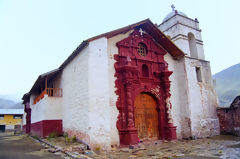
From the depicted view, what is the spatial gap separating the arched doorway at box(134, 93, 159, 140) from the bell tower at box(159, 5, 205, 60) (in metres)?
4.47

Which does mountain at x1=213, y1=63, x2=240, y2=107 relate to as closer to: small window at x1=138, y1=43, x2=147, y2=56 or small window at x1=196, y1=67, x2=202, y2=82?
small window at x1=196, y1=67, x2=202, y2=82

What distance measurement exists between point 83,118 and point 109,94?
1693 mm

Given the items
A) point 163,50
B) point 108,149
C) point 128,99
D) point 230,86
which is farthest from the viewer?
point 230,86

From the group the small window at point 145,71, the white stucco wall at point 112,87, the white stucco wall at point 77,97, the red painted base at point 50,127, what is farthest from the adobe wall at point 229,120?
the red painted base at point 50,127

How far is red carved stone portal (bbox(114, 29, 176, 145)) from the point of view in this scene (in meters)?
9.61

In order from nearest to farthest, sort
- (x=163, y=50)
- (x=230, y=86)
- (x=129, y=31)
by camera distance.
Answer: (x=129, y=31), (x=163, y=50), (x=230, y=86)

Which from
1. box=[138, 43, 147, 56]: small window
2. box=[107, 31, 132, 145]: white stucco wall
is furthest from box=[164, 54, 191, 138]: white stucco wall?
box=[107, 31, 132, 145]: white stucco wall

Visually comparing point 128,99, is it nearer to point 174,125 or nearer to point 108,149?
point 108,149

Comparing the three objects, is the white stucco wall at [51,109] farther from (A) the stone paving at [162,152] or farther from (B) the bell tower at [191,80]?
(B) the bell tower at [191,80]

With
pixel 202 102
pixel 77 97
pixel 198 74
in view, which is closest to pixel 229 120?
pixel 202 102

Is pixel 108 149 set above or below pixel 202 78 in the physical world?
below

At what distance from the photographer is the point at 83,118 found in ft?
30.2

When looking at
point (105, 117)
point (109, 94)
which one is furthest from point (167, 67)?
point (105, 117)

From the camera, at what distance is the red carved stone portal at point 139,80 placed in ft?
31.5
